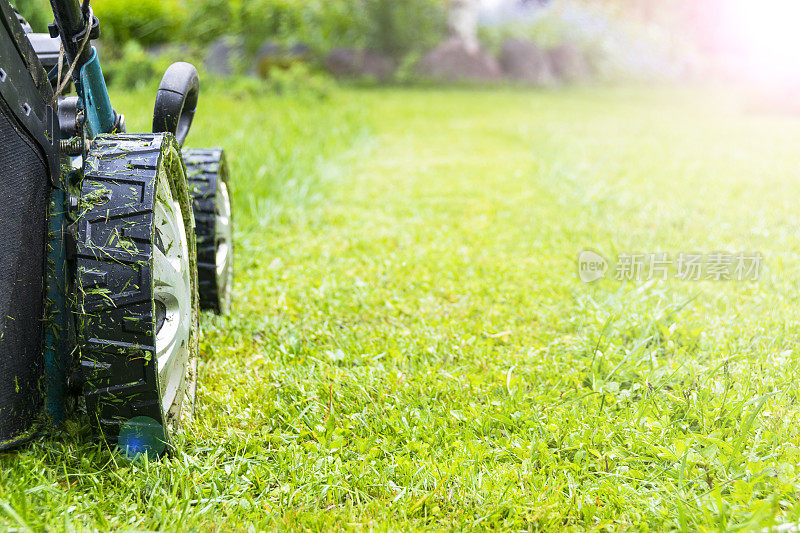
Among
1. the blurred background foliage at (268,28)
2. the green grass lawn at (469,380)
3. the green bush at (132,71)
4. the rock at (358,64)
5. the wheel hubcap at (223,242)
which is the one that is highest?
the blurred background foliage at (268,28)

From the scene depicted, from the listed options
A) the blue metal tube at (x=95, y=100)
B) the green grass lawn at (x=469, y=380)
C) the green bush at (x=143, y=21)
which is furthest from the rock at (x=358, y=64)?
the blue metal tube at (x=95, y=100)

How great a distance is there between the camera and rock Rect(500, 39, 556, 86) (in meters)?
15.3

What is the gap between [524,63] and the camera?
15.4 metres

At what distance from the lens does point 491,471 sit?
1.57m

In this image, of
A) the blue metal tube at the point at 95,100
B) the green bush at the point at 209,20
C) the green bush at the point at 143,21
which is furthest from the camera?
the green bush at the point at 209,20

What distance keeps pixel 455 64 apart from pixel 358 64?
215 cm

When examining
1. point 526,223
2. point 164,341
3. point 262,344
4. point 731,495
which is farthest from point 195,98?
point 526,223

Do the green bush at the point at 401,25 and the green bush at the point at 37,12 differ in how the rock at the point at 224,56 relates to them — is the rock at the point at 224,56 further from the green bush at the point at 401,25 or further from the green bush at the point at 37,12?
the green bush at the point at 37,12

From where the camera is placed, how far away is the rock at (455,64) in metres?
13.9

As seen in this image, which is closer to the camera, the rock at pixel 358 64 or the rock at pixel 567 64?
the rock at pixel 358 64

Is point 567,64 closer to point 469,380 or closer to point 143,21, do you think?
point 143,21

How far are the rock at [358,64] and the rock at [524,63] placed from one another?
3.25m

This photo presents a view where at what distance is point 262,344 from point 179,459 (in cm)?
73

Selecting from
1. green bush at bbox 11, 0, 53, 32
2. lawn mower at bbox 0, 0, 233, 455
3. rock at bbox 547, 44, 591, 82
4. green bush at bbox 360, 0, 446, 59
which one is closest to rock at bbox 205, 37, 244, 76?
green bush at bbox 360, 0, 446, 59
